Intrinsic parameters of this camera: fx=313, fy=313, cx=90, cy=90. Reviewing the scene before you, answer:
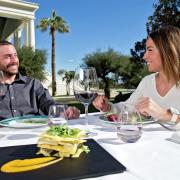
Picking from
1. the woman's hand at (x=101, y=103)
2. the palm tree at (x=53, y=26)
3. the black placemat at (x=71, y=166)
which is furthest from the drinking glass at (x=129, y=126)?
the palm tree at (x=53, y=26)

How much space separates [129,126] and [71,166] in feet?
1.27

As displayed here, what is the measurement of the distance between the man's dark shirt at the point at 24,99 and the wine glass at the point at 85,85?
958 millimetres

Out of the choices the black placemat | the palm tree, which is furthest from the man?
the palm tree

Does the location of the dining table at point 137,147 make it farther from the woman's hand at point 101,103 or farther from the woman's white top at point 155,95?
the woman's white top at point 155,95

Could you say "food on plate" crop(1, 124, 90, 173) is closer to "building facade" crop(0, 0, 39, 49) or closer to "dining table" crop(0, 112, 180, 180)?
"dining table" crop(0, 112, 180, 180)

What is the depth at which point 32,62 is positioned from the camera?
71.1 ft

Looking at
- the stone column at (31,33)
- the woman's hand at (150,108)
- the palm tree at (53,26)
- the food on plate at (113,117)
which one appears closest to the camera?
the woman's hand at (150,108)

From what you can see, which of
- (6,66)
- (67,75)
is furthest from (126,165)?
(67,75)

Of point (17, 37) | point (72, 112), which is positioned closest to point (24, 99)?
point (72, 112)

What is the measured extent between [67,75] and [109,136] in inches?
1293

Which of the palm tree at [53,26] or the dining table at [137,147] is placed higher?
the palm tree at [53,26]

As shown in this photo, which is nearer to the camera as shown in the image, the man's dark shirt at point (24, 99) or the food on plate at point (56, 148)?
the food on plate at point (56, 148)

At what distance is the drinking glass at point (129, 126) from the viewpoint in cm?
119

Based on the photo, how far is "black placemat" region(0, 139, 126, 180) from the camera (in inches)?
32.7
